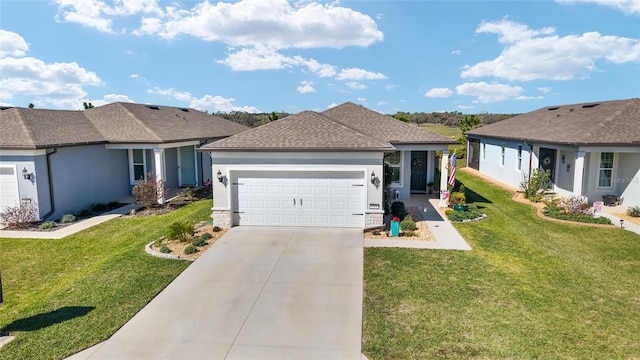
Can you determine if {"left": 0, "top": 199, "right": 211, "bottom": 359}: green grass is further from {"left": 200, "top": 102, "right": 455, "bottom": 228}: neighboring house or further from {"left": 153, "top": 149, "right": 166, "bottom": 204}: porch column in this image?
{"left": 153, "top": 149, "right": 166, "bottom": 204}: porch column

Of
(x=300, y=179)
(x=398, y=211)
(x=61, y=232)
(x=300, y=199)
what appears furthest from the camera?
(x=398, y=211)

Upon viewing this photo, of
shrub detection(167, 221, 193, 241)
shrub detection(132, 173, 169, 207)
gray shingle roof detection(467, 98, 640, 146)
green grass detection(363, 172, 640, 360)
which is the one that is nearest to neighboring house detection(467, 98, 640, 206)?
gray shingle roof detection(467, 98, 640, 146)

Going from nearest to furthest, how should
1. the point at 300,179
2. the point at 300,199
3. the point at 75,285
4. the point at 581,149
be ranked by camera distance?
the point at 75,285, the point at 300,179, the point at 300,199, the point at 581,149

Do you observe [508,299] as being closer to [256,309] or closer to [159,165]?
[256,309]

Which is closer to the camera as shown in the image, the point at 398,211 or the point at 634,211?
the point at 398,211

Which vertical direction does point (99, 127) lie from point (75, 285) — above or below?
above

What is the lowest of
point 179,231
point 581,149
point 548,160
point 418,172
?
point 179,231

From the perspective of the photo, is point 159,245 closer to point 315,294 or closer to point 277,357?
point 315,294

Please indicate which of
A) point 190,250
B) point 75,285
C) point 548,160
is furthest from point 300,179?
point 548,160
